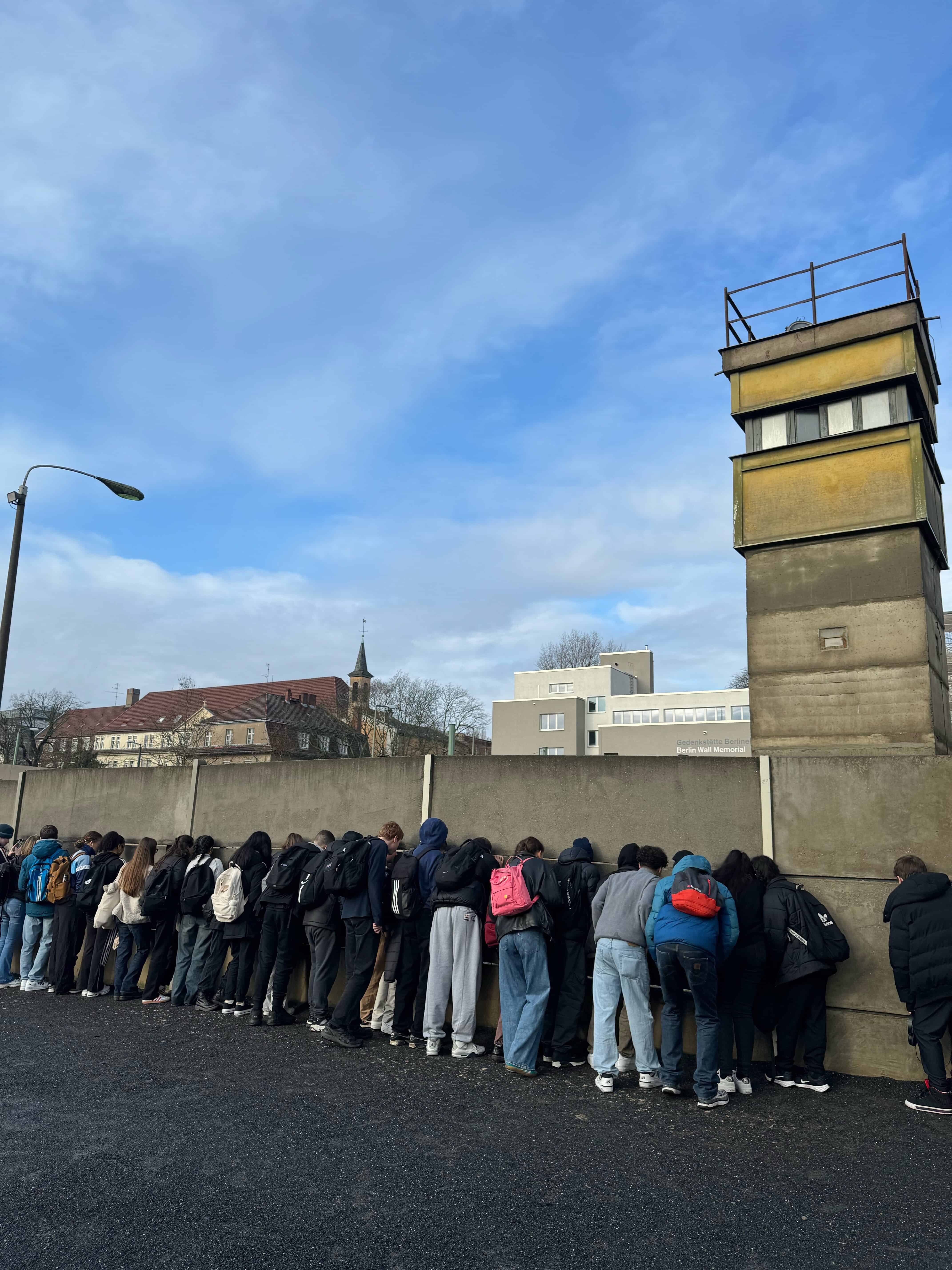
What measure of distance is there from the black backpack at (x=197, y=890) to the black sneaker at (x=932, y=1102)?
6330mm

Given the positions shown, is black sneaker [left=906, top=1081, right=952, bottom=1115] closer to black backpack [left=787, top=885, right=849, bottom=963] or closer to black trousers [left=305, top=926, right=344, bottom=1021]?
black backpack [left=787, top=885, right=849, bottom=963]

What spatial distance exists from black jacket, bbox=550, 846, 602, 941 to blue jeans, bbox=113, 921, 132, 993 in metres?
5.09

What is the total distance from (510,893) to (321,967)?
224 centimetres

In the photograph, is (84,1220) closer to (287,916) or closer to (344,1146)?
(344,1146)

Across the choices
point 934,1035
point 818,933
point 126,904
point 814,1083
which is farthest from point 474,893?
point 126,904

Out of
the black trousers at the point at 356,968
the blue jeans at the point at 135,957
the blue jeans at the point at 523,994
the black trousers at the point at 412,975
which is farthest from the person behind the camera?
the blue jeans at the point at 135,957

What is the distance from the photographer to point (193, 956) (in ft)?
28.3

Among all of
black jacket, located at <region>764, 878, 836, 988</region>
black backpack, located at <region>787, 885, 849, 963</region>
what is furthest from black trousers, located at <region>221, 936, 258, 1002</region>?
black backpack, located at <region>787, 885, 849, 963</region>

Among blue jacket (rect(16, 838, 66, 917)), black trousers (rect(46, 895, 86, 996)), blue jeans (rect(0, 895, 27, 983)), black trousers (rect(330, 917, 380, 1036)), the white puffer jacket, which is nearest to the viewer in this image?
black trousers (rect(330, 917, 380, 1036))

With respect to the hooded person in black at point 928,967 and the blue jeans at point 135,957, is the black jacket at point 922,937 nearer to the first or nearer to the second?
the hooded person in black at point 928,967

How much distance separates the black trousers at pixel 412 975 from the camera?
23.5 feet

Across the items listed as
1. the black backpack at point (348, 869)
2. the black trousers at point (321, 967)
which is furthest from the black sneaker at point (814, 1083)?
the black trousers at point (321, 967)

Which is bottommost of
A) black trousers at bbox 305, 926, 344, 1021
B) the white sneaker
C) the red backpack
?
the white sneaker

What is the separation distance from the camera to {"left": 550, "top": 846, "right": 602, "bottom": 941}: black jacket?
6.61 meters
